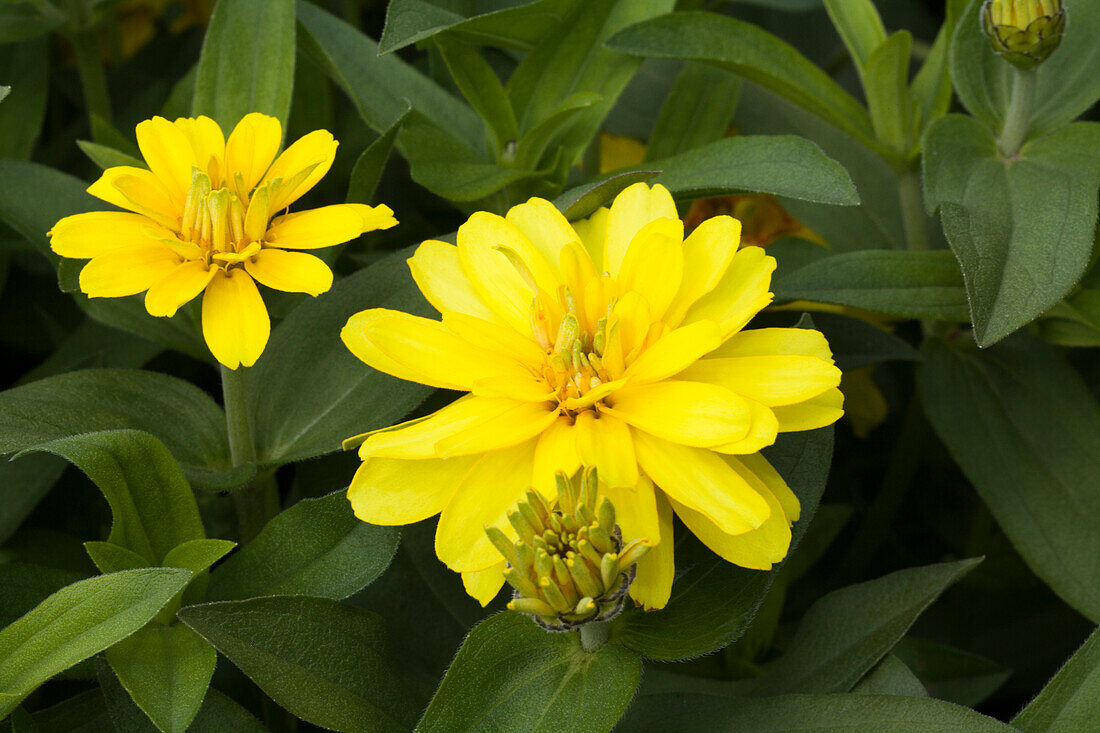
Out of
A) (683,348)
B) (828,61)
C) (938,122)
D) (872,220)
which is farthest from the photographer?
(828,61)

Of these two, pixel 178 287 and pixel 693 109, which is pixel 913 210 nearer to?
pixel 693 109

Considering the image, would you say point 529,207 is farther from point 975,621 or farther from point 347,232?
point 975,621

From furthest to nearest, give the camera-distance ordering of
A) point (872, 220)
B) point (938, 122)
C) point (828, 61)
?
point (828, 61) < point (872, 220) < point (938, 122)

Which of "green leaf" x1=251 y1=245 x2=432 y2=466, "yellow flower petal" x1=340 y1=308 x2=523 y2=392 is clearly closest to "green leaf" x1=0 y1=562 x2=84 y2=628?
"green leaf" x1=251 y1=245 x2=432 y2=466

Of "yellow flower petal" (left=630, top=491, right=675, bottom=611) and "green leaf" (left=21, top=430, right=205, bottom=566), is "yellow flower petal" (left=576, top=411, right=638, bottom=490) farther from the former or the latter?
"green leaf" (left=21, top=430, right=205, bottom=566)

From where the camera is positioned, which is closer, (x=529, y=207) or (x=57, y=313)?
(x=529, y=207)

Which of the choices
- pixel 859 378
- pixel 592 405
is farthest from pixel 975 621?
pixel 592 405

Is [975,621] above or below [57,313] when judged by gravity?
below

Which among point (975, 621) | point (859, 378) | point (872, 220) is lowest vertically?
point (975, 621)

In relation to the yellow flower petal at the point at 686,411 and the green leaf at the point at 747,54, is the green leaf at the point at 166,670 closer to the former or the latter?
the yellow flower petal at the point at 686,411
